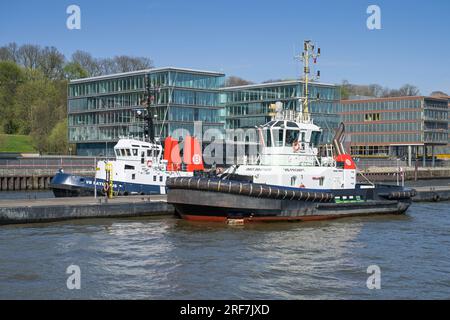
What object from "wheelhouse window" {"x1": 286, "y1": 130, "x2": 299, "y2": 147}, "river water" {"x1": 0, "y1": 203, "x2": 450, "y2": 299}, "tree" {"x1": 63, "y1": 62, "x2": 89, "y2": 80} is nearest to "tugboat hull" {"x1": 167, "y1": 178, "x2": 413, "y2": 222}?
"river water" {"x1": 0, "y1": 203, "x2": 450, "y2": 299}

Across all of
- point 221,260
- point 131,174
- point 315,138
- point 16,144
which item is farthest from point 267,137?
point 16,144

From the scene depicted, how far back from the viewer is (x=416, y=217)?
33.5m

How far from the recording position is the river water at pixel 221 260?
16375 mm

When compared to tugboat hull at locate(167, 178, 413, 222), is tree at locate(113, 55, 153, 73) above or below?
above

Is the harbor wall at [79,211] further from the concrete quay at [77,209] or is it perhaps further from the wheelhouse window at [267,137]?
the wheelhouse window at [267,137]

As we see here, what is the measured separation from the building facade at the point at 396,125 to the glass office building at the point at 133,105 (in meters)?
34.6

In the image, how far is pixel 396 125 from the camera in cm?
10275

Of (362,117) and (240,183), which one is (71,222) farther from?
(362,117)

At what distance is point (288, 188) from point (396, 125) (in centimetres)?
7906

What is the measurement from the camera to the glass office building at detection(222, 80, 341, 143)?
8219cm

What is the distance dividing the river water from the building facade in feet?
247

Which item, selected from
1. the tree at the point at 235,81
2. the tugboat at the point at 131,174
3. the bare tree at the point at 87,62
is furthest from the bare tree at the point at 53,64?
the tugboat at the point at 131,174

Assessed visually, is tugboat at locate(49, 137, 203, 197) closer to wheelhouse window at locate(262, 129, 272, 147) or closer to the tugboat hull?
wheelhouse window at locate(262, 129, 272, 147)

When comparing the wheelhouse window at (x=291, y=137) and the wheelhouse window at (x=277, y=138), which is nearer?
the wheelhouse window at (x=277, y=138)
